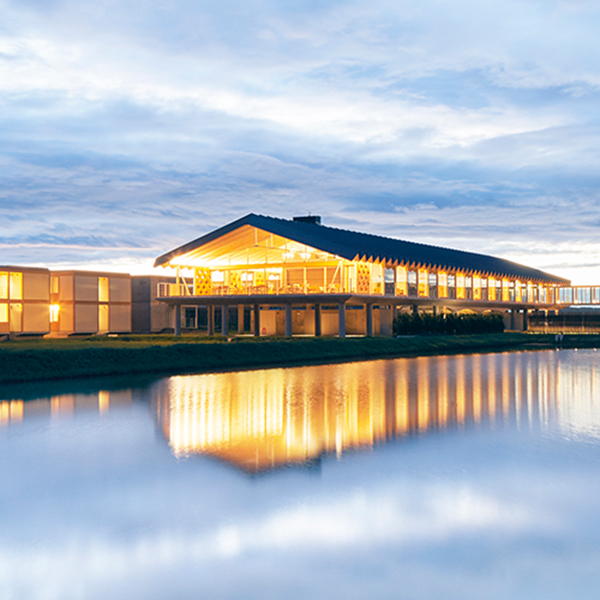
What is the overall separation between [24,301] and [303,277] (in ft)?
54.6

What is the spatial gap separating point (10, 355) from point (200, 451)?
11908 millimetres

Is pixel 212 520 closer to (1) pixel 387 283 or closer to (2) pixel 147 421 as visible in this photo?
(2) pixel 147 421

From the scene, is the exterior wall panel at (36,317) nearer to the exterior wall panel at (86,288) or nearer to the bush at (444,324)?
the exterior wall panel at (86,288)

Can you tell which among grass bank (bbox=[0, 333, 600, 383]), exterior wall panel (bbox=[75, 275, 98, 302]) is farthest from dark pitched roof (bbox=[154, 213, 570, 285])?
grass bank (bbox=[0, 333, 600, 383])

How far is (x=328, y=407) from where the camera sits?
45.8 feet

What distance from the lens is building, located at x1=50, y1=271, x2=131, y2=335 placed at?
4431cm

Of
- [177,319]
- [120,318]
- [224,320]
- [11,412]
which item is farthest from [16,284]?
[11,412]

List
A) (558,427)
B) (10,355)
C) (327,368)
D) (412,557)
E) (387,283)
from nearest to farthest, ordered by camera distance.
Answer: (412,557), (558,427), (10,355), (327,368), (387,283)

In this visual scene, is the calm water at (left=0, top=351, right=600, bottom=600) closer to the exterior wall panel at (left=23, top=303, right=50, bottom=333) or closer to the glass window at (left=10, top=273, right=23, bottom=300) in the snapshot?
the glass window at (left=10, top=273, right=23, bottom=300)

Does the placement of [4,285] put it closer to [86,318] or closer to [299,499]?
[86,318]

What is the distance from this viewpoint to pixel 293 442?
10414 millimetres

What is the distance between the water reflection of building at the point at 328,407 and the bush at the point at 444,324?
2111 centimetres

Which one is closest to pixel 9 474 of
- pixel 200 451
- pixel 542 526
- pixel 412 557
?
pixel 200 451

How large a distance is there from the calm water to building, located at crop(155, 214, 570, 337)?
26.1 metres
